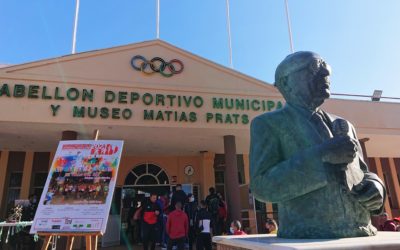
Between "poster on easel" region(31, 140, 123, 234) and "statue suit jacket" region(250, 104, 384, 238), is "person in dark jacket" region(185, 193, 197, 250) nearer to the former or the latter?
"poster on easel" region(31, 140, 123, 234)

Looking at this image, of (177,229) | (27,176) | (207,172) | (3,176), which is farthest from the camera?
(207,172)

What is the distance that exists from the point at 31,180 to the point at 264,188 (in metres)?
14.5

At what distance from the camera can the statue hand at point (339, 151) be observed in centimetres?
194

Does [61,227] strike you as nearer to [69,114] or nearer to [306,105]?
[306,105]

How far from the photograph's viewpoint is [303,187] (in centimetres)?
203

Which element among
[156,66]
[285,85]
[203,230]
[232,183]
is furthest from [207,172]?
[285,85]

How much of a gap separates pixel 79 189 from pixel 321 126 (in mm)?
4359

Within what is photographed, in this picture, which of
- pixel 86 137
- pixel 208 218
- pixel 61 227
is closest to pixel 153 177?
pixel 86 137

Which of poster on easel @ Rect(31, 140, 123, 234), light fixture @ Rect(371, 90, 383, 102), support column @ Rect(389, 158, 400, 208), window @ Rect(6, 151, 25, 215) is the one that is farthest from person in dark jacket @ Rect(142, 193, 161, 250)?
support column @ Rect(389, 158, 400, 208)

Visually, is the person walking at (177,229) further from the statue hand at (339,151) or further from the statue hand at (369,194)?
the statue hand at (339,151)

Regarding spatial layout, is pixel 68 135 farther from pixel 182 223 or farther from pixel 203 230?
pixel 203 230

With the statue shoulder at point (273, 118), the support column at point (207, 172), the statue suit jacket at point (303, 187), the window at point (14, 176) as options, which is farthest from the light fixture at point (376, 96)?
the window at point (14, 176)

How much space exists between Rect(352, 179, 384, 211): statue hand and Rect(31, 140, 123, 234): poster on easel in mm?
3861

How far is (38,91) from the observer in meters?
10.7
